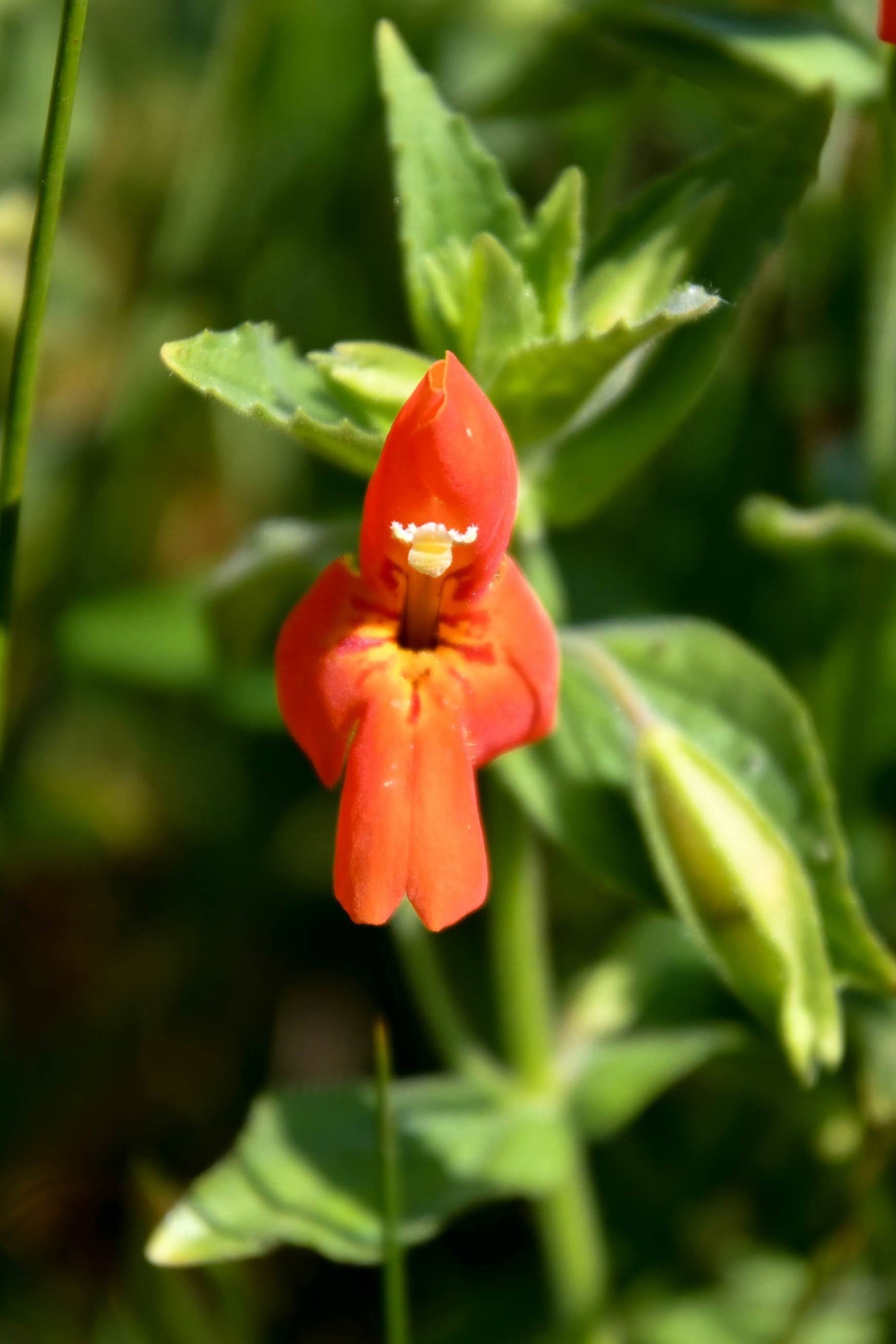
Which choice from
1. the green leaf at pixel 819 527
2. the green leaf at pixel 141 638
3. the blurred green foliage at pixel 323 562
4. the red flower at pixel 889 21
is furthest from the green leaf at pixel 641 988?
the red flower at pixel 889 21

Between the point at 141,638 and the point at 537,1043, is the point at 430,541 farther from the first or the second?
the point at 141,638

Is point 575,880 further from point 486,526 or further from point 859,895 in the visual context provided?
point 486,526

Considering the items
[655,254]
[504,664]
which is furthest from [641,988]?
[655,254]

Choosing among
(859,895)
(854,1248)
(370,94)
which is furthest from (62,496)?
(854,1248)

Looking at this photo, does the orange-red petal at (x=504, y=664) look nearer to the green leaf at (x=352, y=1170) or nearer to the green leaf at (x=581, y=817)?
the green leaf at (x=581, y=817)

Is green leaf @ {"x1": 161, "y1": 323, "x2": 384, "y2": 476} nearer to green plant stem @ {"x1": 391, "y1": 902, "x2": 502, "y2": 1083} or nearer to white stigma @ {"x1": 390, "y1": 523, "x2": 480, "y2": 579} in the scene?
white stigma @ {"x1": 390, "y1": 523, "x2": 480, "y2": 579}
